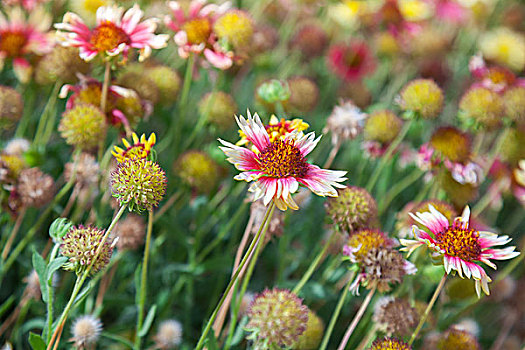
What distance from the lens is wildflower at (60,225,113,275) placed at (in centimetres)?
82

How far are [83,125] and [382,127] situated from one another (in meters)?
0.83

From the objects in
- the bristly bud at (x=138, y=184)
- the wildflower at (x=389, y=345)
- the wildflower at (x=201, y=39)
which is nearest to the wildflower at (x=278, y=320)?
the wildflower at (x=389, y=345)

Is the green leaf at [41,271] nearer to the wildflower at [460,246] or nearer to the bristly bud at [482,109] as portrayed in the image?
the wildflower at [460,246]

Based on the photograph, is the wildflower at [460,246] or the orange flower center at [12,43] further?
the orange flower center at [12,43]

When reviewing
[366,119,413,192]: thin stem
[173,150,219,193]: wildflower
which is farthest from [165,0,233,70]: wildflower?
[366,119,413,192]: thin stem

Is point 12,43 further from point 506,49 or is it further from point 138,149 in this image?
point 506,49

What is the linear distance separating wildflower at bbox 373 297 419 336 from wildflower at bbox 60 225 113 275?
1.96 feet

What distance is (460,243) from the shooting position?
0.97 metres

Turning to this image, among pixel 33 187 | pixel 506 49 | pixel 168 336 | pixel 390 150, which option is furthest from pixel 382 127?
pixel 506 49

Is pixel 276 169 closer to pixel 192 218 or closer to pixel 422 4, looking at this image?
pixel 192 218

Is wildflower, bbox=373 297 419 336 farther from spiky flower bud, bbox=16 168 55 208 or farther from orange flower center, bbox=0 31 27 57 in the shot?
orange flower center, bbox=0 31 27 57

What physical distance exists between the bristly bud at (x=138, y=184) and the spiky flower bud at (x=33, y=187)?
0.38 m

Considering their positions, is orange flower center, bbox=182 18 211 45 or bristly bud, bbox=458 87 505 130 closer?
orange flower center, bbox=182 18 211 45

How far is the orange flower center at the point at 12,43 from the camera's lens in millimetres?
1311
